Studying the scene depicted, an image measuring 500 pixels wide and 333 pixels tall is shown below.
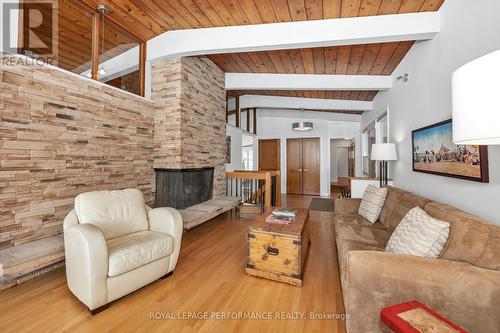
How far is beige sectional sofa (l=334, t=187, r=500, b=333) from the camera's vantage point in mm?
1146

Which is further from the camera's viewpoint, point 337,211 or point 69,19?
point 337,211

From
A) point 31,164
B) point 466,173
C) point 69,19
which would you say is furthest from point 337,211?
point 69,19

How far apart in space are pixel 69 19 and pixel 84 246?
2.75m

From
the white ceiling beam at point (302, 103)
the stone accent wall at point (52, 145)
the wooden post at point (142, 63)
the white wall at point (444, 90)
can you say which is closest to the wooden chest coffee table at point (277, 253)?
the white wall at point (444, 90)

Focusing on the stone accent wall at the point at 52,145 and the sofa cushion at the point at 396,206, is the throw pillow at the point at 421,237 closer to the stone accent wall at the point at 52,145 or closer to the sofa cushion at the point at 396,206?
the sofa cushion at the point at 396,206

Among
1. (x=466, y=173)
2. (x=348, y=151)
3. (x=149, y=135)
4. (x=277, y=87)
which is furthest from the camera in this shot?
(x=348, y=151)

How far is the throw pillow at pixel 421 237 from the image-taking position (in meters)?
Answer: 1.43

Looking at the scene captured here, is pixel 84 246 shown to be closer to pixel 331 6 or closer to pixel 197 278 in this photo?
pixel 197 278

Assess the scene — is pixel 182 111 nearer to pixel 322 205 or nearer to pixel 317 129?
pixel 322 205

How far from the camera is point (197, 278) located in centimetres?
219

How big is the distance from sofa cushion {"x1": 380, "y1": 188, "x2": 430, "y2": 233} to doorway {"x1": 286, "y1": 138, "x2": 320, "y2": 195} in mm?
4838

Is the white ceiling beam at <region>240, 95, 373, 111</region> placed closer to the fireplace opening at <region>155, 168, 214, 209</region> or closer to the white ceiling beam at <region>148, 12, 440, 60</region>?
the white ceiling beam at <region>148, 12, 440, 60</region>

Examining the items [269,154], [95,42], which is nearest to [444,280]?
[95,42]

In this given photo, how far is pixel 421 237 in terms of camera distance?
149cm
